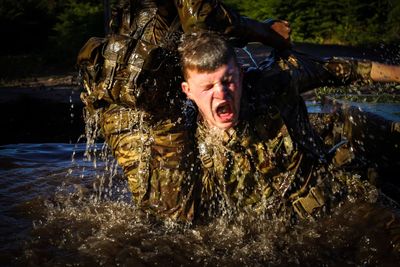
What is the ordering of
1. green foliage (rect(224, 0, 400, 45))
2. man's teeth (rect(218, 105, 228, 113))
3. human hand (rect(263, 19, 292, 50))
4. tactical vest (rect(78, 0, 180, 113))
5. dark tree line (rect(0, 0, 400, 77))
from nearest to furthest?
tactical vest (rect(78, 0, 180, 113)) < man's teeth (rect(218, 105, 228, 113)) < human hand (rect(263, 19, 292, 50)) < green foliage (rect(224, 0, 400, 45)) < dark tree line (rect(0, 0, 400, 77))

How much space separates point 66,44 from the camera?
67.5 feet

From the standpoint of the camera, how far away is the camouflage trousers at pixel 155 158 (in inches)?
130

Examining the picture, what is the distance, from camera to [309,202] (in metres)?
3.35

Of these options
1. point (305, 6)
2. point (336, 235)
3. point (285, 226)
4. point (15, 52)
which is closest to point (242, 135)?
point (285, 226)

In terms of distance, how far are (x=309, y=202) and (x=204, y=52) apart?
4.21ft

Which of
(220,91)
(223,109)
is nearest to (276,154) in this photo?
(223,109)

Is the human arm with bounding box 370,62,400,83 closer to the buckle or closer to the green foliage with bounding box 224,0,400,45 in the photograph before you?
the buckle

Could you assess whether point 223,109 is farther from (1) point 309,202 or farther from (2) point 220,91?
(1) point 309,202

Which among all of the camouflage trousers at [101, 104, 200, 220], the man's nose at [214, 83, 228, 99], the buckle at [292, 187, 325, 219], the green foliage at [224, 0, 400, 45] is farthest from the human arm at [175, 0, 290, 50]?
the green foliage at [224, 0, 400, 45]

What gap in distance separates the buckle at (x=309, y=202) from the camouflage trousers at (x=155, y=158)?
0.75m

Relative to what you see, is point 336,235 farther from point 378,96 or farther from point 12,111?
point 12,111

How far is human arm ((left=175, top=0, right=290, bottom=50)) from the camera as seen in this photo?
126 inches

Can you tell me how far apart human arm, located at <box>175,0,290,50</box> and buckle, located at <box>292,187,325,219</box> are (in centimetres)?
110

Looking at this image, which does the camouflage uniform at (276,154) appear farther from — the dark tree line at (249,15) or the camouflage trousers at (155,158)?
the dark tree line at (249,15)
